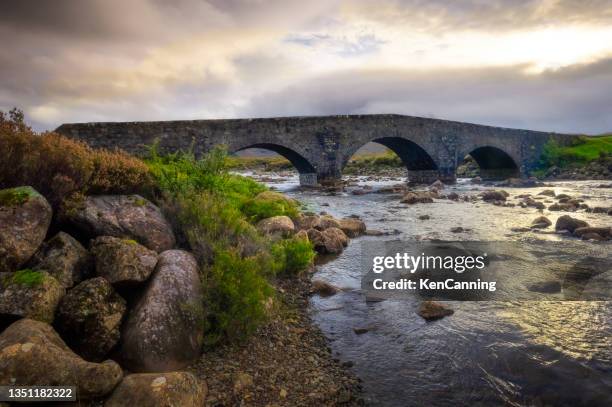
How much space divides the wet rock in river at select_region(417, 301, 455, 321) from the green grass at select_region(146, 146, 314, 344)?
8.37 feet

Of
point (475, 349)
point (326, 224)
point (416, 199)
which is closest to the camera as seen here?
point (475, 349)

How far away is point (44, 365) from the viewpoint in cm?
337

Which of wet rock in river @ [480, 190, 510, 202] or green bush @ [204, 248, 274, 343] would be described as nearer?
green bush @ [204, 248, 274, 343]

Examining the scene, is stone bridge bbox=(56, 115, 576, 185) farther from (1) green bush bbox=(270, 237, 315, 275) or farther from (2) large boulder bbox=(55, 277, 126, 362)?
(2) large boulder bbox=(55, 277, 126, 362)

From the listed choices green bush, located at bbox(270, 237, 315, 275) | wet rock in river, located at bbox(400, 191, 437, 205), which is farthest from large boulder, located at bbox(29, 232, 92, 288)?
wet rock in river, located at bbox(400, 191, 437, 205)

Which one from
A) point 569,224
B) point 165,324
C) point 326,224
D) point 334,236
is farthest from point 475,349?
point 569,224

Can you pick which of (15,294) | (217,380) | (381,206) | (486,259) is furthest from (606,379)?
(381,206)

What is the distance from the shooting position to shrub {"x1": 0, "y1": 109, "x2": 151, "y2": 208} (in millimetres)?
5398

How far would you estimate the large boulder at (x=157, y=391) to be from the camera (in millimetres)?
3500

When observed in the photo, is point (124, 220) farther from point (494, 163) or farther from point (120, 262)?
point (494, 163)

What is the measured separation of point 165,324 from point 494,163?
5591 centimetres

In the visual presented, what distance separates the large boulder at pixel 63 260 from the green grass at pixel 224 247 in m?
1.45

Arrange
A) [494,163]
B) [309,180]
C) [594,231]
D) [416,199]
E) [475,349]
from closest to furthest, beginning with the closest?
[475,349], [594,231], [416,199], [309,180], [494,163]

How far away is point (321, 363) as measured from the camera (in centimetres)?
493
